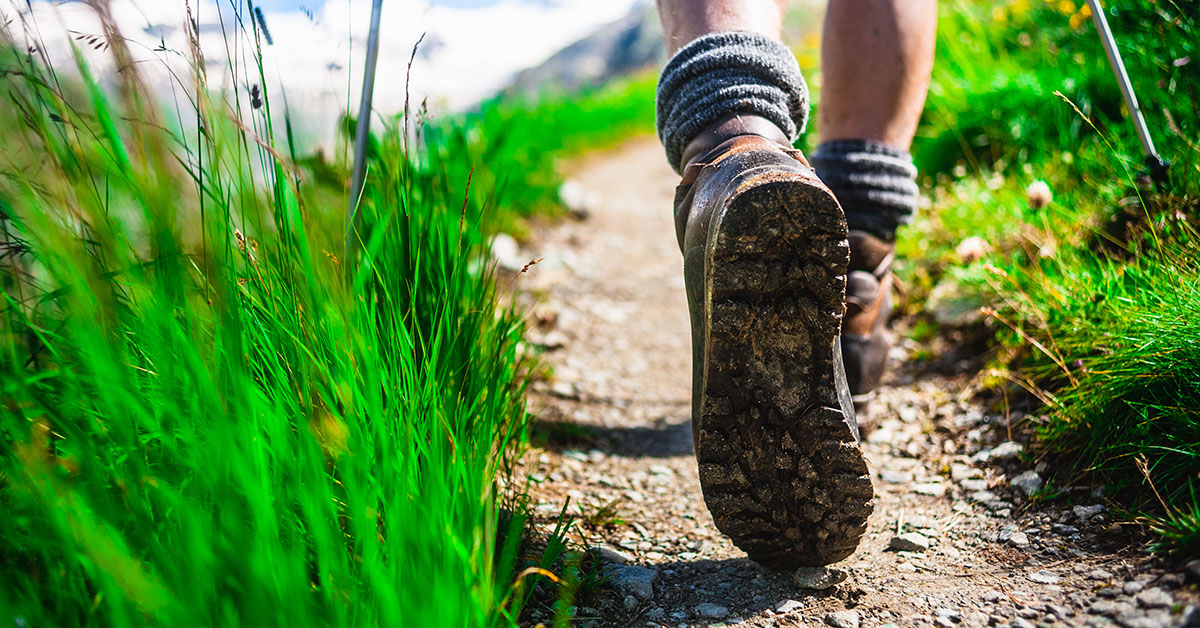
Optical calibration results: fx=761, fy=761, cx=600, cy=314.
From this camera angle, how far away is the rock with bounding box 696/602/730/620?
47.3 inches

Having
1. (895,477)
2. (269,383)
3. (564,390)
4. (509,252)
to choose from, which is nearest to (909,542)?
(895,477)

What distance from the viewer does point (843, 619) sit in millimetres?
1163

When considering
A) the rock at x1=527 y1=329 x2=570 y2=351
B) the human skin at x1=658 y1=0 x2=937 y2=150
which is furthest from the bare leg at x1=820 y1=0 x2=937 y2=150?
the rock at x1=527 y1=329 x2=570 y2=351

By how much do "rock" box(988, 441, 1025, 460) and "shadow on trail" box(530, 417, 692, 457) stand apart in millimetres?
701

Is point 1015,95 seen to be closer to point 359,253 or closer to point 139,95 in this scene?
point 359,253

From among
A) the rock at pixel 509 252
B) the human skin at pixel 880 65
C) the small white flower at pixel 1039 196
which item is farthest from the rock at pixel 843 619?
the rock at pixel 509 252

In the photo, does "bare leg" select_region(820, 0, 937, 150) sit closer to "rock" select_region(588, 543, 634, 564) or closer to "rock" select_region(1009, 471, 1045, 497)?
"rock" select_region(1009, 471, 1045, 497)

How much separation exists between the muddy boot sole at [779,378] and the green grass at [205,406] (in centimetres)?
38

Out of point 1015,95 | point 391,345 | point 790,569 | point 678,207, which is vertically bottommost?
point 790,569

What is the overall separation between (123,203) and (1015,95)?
3075mm

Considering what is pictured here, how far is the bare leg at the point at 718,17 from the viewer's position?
4.90 feet

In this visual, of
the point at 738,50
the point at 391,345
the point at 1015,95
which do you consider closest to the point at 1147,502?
the point at 738,50

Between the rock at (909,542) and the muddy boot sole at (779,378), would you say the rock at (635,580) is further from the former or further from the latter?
the rock at (909,542)

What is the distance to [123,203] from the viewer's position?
1.11 meters
